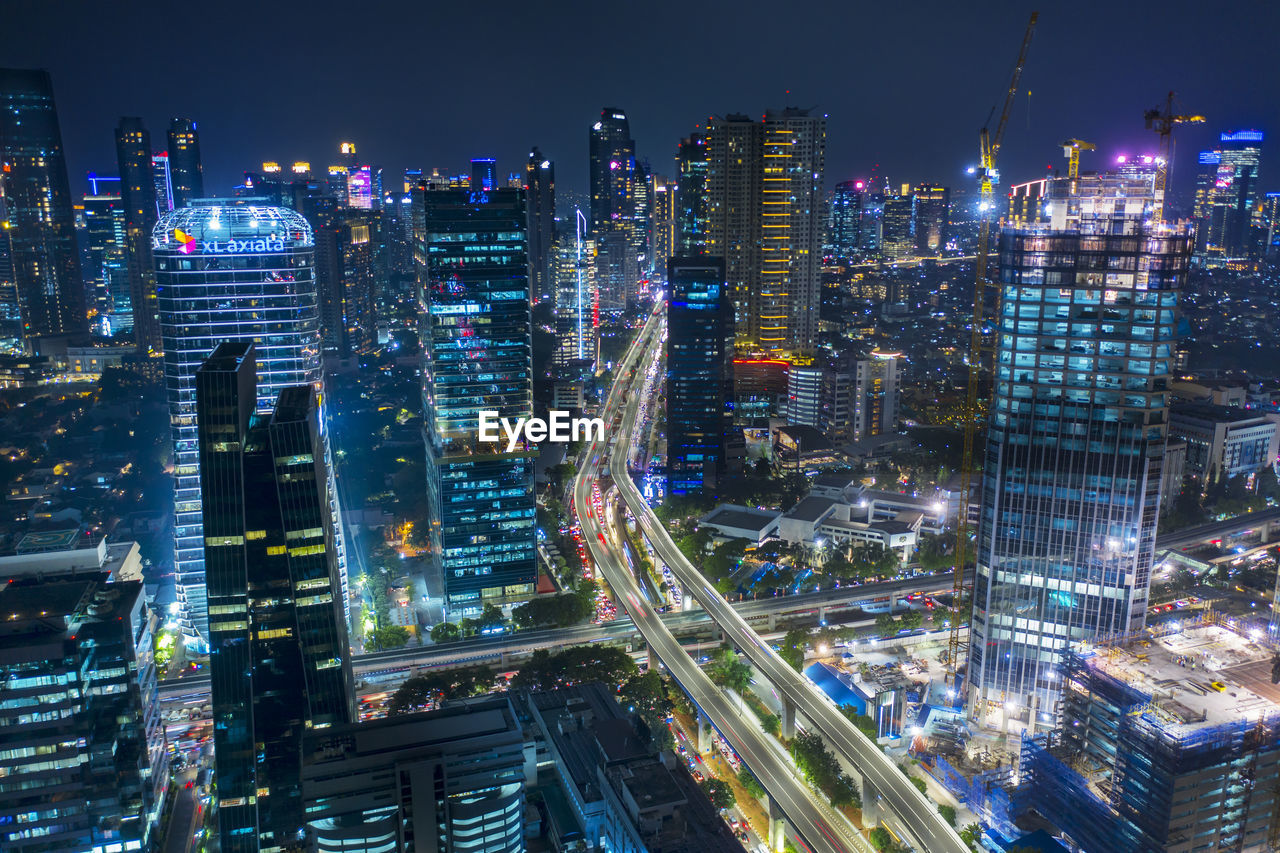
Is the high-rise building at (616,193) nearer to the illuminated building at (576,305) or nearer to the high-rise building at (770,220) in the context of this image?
the illuminated building at (576,305)

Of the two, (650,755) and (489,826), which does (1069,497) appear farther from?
(489,826)

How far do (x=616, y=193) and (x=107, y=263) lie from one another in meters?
48.5

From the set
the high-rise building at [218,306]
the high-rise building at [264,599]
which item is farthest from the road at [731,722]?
the high-rise building at [218,306]

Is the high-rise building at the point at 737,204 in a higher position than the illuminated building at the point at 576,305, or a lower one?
higher

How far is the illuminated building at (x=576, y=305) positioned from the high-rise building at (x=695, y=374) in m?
20.5

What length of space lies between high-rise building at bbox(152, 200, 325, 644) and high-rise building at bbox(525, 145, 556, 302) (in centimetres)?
4767

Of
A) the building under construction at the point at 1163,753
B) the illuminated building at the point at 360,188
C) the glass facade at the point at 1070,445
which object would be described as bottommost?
the building under construction at the point at 1163,753

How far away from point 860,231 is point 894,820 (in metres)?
84.6

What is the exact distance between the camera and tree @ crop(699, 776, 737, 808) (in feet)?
71.5

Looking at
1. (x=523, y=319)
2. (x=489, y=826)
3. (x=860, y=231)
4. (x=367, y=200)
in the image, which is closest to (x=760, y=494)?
(x=523, y=319)

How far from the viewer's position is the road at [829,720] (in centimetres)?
1962

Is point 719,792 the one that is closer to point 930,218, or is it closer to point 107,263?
point 107,263

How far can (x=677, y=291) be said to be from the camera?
4122 centimetres

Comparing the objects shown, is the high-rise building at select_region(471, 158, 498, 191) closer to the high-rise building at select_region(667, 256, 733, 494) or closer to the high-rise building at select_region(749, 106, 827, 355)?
the high-rise building at select_region(667, 256, 733, 494)
